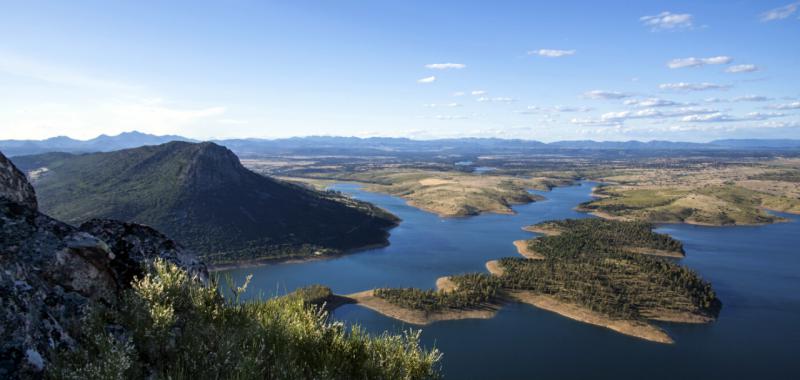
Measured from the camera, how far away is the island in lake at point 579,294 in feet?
262

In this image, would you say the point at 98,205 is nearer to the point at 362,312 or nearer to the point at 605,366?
the point at 362,312

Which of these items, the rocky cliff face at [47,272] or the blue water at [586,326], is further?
the blue water at [586,326]

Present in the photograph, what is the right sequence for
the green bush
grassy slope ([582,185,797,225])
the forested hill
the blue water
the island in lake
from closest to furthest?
1. the green bush
2. the blue water
3. the island in lake
4. the forested hill
5. grassy slope ([582,185,797,225])

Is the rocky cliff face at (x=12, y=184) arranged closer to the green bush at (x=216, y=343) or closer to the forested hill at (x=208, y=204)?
the green bush at (x=216, y=343)

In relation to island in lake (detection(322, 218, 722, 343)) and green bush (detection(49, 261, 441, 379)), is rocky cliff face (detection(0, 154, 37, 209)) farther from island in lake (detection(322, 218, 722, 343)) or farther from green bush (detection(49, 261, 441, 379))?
island in lake (detection(322, 218, 722, 343))

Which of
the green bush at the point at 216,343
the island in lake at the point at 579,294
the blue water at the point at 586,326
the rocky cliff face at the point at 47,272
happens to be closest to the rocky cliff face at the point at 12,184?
the rocky cliff face at the point at 47,272

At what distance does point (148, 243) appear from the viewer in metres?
12.4

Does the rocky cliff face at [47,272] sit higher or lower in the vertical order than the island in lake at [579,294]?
higher

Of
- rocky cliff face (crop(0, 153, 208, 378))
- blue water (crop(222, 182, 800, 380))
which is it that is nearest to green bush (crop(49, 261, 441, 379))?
rocky cliff face (crop(0, 153, 208, 378))

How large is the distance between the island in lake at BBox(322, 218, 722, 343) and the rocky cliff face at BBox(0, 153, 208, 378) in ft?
228

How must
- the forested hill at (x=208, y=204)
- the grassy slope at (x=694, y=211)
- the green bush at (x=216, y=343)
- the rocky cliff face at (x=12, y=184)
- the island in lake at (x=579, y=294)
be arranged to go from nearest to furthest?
1. the green bush at (x=216, y=343)
2. the rocky cliff face at (x=12, y=184)
3. the island in lake at (x=579, y=294)
4. the forested hill at (x=208, y=204)
5. the grassy slope at (x=694, y=211)

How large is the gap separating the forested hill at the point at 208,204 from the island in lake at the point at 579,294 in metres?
50.5

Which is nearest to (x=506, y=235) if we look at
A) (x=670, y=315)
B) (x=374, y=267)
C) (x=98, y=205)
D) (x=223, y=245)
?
(x=374, y=267)

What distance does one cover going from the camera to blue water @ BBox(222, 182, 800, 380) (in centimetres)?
6347
